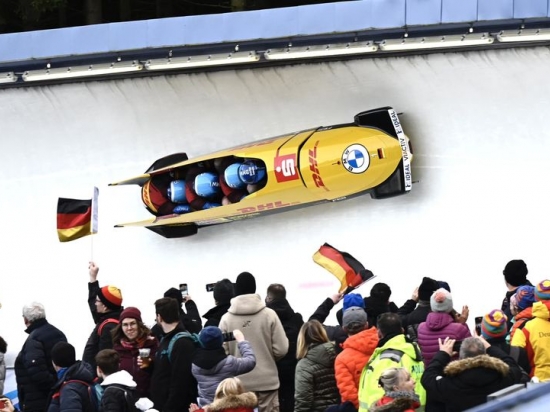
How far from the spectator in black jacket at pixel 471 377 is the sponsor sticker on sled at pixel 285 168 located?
474 centimetres

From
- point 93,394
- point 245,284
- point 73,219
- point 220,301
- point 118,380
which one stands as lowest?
point 93,394

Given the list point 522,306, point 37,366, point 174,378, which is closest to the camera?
point 174,378

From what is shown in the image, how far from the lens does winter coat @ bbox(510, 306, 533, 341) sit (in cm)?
665

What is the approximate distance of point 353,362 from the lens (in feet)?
20.3

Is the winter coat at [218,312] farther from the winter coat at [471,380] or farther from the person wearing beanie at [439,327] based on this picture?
the winter coat at [471,380]

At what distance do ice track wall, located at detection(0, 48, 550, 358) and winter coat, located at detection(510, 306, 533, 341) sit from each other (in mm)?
3302

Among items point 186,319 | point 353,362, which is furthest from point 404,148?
point 353,362

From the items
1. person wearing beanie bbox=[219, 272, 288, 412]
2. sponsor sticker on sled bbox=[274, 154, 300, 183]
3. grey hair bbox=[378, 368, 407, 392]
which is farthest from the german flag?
grey hair bbox=[378, 368, 407, 392]

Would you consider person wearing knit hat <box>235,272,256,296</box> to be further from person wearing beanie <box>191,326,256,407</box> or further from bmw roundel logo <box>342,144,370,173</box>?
bmw roundel logo <box>342,144,370,173</box>

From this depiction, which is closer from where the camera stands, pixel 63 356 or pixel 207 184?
pixel 63 356

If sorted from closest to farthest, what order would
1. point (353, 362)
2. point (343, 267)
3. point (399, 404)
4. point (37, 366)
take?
1. point (399, 404)
2. point (353, 362)
3. point (37, 366)
4. point (343, 267)

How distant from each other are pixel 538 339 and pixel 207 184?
506 centimetres

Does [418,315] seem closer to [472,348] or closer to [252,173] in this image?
[472,348]

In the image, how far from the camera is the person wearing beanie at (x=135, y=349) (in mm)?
6930
